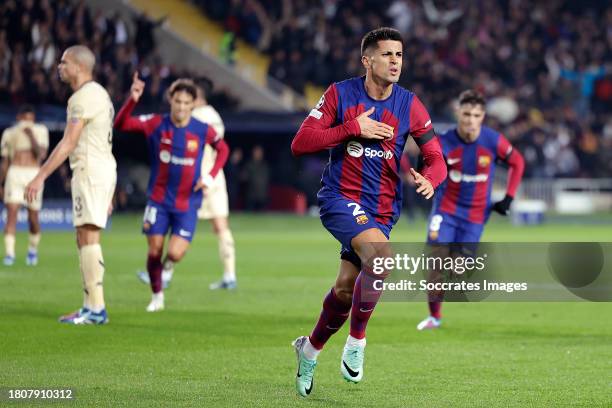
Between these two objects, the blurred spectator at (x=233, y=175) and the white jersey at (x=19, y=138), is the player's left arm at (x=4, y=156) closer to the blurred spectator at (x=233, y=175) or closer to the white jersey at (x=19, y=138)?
the white jersey at (x=19, y=138)

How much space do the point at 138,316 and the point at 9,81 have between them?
59.9 ft

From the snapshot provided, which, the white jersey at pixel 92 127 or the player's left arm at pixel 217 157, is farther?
the player's left arm at pixel 217 157

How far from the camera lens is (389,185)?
7.98 metres

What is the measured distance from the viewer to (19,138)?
62.0 ft

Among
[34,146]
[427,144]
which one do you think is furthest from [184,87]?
[34,146]

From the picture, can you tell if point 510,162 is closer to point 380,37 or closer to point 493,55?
point 380,37

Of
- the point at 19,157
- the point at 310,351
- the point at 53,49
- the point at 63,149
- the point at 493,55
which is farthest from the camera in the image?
the point at 493,55

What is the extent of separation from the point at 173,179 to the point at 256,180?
2089 centimetres

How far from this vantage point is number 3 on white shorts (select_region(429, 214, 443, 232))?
39.4ft

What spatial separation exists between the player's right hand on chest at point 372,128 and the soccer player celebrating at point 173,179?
5222mm

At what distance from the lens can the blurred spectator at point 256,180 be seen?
33469mm

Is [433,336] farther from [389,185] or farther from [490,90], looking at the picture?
[490,90]

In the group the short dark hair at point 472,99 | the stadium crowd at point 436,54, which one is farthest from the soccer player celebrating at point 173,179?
Answer: the stadium crowd at point 436,54

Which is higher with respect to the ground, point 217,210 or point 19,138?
point 19,138
